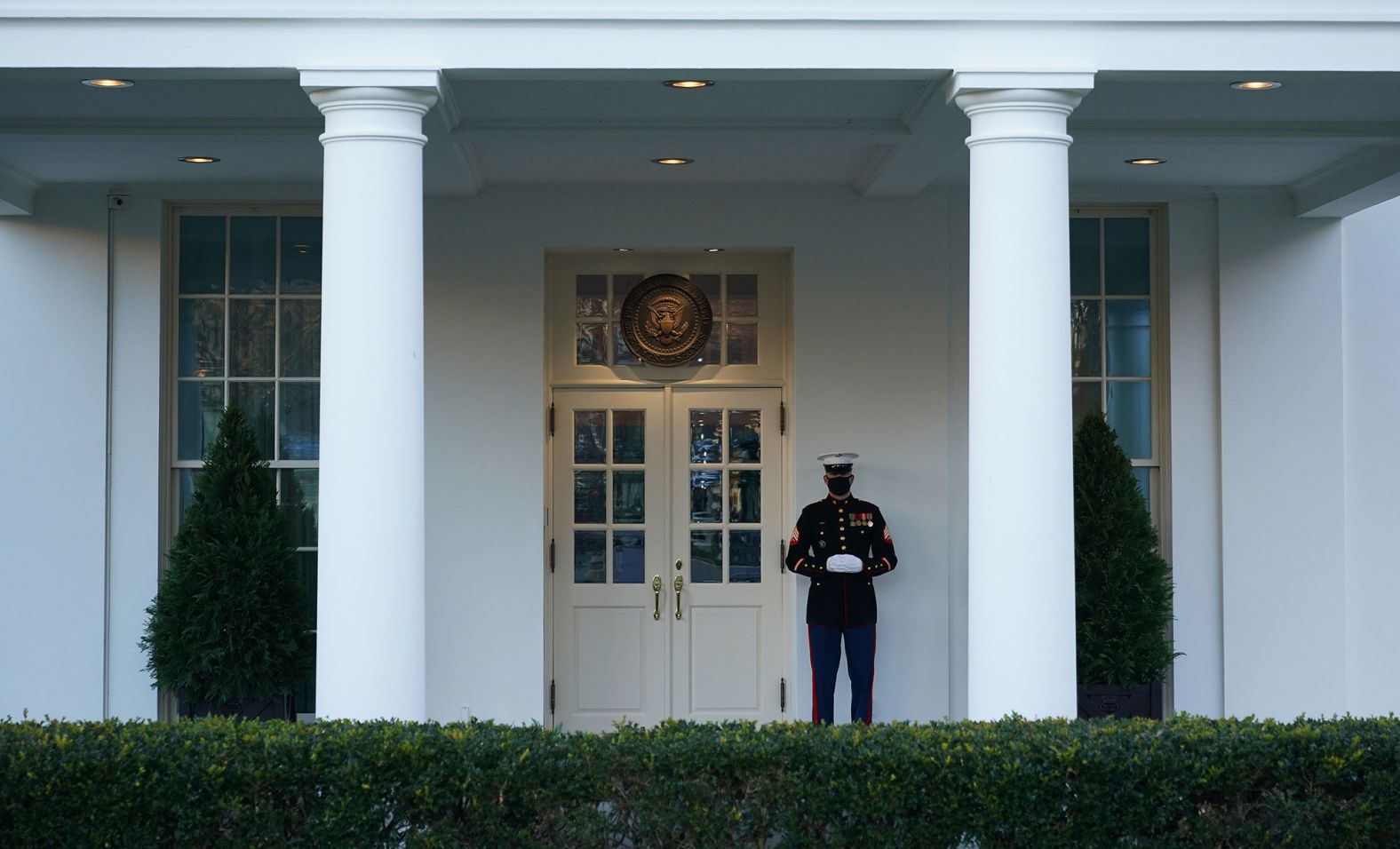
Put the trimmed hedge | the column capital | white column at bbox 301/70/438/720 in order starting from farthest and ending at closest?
the column capital
white column at bbox 301/70/438/720
the trimmed hedge

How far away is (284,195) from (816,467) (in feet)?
12.0

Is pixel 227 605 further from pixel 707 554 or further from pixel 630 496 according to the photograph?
pixel 707 554

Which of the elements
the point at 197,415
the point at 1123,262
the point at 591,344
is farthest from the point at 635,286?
the point at 1123,262

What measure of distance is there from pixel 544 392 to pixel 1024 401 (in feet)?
12.7

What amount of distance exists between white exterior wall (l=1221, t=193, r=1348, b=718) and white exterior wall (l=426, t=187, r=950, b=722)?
5.89 ft

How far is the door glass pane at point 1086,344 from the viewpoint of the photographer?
29.5 feet

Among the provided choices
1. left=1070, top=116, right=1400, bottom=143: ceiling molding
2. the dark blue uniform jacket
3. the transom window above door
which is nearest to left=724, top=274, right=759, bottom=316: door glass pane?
the transom window above door

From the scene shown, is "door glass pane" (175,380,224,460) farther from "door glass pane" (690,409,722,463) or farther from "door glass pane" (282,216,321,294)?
"door glass pane" (690,409,722,463)

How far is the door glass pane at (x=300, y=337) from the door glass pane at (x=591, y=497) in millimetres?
1770

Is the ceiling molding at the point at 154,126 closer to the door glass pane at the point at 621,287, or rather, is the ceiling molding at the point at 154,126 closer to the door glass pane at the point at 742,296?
the door glass pane at the point at 621,287

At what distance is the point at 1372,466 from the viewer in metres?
8.81

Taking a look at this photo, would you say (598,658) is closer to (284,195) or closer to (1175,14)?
(284,195)

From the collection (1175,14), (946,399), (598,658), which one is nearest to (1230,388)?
(946,399)

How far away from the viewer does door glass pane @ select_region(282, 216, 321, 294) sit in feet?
28.9
